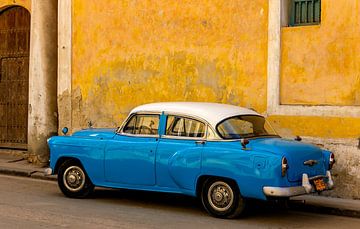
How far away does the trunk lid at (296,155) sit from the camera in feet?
28.2

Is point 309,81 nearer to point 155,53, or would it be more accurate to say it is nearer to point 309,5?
point 309,5

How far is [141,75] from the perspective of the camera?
13.4 meters

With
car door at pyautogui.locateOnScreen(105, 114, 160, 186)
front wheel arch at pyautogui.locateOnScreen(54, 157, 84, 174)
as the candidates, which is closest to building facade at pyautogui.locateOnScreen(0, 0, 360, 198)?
car door at pyautogui.locateOnScreen(105, 114, 160, 186)

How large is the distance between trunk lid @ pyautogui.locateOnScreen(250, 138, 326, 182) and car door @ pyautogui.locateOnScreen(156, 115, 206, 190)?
0.79m

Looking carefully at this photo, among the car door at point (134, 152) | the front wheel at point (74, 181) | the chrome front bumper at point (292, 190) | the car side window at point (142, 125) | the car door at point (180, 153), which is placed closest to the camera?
the chrome front bumper at point (292, 190)

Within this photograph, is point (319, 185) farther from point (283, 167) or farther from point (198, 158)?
point (198, 158)

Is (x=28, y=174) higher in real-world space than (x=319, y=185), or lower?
lower

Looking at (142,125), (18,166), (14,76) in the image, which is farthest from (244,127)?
(14,76)

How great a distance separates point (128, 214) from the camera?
9258mm

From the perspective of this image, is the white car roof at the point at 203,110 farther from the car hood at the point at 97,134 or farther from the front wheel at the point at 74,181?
the front wheel at the point at 74,181

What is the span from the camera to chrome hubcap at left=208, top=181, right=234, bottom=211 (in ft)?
29.3

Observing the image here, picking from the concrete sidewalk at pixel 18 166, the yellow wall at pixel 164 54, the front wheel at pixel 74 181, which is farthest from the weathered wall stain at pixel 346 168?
the concrete sidewalk at pixel 18 166

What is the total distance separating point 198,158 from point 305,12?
12.6 feet

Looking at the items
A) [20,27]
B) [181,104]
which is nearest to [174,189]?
[181,104]
